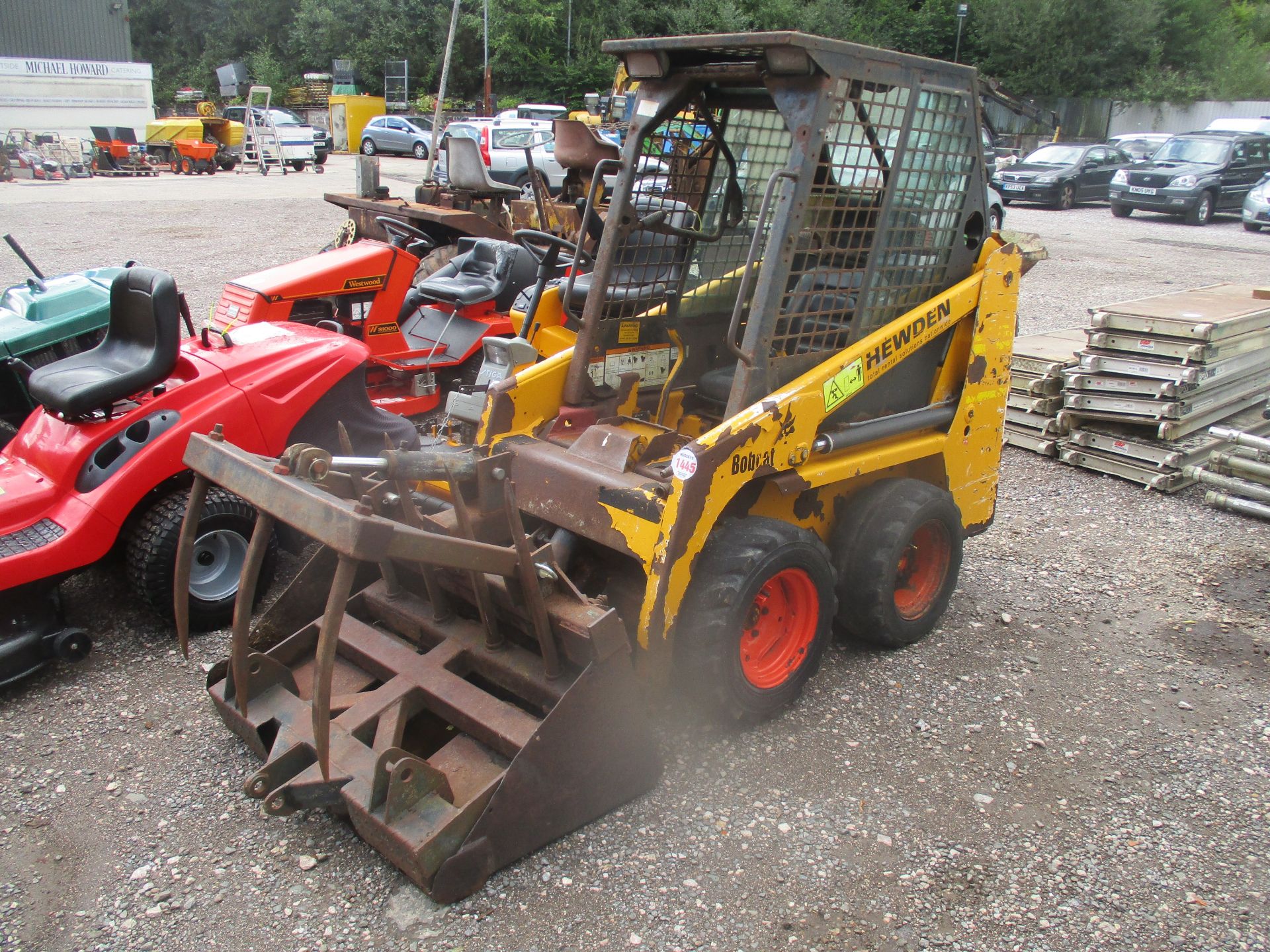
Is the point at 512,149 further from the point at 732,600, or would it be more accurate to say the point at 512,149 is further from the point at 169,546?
the point at 732,600

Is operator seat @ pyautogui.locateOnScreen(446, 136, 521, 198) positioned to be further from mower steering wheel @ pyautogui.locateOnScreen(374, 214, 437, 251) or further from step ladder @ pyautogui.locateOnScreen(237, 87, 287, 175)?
step ladder @ pyautogui.locateOnScreen(237, 87, 287, 175)

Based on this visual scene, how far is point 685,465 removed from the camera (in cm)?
308

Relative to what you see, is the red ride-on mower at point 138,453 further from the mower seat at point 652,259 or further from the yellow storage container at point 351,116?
the yellow storage container at point 351,116

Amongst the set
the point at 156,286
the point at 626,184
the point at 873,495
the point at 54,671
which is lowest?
the point at 54,671

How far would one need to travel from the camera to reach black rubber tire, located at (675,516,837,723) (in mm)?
3227

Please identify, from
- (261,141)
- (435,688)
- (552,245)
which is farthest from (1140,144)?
(435,688)

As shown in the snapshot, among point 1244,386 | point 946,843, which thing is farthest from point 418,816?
point 1244,386

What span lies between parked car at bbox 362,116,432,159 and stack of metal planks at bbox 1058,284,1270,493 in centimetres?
2805

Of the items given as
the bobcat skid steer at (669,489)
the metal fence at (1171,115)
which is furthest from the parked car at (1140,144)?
the bobcat skid steer at (669,489)

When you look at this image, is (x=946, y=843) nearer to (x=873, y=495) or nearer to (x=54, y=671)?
(x=873, y=495)

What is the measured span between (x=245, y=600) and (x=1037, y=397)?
18.6 feet

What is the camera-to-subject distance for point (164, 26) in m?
54.1

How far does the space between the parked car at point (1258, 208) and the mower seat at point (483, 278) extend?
55.7 feet

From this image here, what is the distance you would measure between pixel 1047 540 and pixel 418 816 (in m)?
3.98
